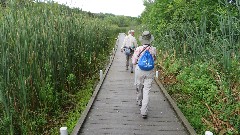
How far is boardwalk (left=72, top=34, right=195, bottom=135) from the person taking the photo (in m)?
4.14

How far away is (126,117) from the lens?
475 centimetres

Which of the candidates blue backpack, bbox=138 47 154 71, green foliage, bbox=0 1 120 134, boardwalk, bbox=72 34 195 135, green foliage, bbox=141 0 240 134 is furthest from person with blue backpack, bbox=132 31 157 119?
green foliage, bbox=0 1 120 134

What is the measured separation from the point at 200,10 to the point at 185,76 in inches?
85.3

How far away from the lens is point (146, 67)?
4.38m

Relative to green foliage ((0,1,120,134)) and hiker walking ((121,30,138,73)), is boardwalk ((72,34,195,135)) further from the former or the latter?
hiker walking ((121,30,138,73))

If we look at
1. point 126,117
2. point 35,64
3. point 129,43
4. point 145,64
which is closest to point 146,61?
point 145,64

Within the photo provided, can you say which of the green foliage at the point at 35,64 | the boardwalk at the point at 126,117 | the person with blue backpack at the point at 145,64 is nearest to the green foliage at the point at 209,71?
the boardwalk at the point at 126,117

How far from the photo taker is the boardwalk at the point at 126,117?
4.14 m

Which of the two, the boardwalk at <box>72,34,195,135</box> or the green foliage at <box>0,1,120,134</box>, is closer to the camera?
the green foliage at <box>0,1,120,134</box>

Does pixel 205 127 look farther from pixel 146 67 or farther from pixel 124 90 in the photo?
pixel 124 90

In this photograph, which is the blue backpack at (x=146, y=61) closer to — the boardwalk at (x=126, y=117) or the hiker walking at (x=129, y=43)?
the boardwalk at (x=126, y=117)

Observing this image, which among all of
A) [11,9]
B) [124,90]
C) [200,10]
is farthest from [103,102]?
[200,10]

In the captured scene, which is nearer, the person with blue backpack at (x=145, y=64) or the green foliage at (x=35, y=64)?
the green foliage at (x=35, y=64)

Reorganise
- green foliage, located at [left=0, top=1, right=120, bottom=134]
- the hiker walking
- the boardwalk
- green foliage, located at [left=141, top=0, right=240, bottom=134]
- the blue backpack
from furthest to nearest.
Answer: the hiker walking < the blue backpack < green foliage, located at [left=141, top=0, right=240, bottom=134] < the boardwalk < green foliage, located at [left=0, top=1, right=120, bottom=134]
